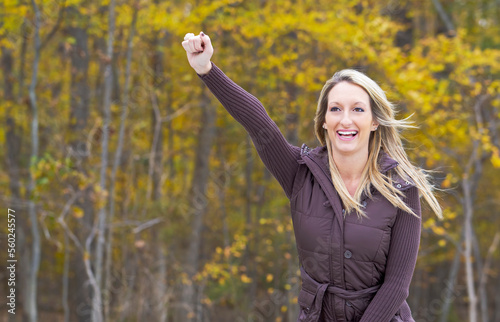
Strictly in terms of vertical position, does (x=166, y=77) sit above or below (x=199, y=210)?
above

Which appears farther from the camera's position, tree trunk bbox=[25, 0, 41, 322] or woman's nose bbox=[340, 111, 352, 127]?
tree trunk bbox=[25, 0, 41, 322]

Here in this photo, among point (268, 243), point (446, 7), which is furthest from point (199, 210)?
point (446, 7)

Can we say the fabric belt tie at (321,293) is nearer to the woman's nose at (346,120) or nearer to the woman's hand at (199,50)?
the woman's nose at (346,120)

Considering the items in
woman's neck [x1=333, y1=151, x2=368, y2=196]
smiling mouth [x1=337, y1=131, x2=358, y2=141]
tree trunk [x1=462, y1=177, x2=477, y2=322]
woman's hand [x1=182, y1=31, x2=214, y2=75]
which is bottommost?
tree trunk [x1=462, y1=177, x2=477, y2=322]

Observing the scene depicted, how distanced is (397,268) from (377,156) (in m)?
0.45

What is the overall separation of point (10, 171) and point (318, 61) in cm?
484

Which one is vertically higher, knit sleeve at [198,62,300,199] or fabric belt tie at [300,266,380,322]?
knit sleeve at [198,62,300,199]

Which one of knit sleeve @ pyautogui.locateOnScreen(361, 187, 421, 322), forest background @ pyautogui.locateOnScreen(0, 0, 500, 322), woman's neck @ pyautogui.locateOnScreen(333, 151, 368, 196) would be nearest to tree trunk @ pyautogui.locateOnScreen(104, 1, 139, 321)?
forest background @ pyautogui.locateOnScreen(0, 0, 500, 322)

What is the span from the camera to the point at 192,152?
11.1m

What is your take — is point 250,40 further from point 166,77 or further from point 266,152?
point 266,152

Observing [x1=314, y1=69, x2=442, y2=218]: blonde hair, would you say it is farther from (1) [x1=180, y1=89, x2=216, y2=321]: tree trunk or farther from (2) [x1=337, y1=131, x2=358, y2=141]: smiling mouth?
(1) [x1=180, y1=89, x2=216, y2=321]: tree trunk

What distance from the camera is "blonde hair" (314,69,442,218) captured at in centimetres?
208

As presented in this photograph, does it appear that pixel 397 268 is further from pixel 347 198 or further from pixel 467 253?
pixel 467 253

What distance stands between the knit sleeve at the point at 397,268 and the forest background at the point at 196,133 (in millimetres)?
3921
